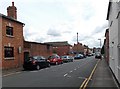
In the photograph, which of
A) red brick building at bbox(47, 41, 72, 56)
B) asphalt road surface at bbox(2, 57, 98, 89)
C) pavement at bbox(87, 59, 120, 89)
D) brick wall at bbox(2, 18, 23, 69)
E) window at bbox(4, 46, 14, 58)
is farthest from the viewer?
red brick building at bbox(47, 41, 72, 56)

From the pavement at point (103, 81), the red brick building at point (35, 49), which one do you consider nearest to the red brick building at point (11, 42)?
the red brick building at point (35, 49)

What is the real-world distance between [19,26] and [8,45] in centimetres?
422

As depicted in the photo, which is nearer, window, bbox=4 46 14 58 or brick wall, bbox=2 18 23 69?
brick wall, bbox=2 18 23 69

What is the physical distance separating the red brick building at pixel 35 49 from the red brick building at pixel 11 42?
167 inches

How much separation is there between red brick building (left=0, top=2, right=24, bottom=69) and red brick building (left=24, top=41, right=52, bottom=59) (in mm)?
4252

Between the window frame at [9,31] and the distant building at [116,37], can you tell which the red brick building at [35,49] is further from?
the distant building at [116,37]

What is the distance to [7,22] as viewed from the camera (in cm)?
3048

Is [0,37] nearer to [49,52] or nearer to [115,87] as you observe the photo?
[115,87]

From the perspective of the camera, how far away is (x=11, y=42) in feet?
104

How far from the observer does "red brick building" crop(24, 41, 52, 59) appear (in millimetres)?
39438

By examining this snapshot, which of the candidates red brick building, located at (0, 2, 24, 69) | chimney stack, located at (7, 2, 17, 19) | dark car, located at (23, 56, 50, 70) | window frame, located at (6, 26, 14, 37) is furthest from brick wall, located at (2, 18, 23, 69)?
chimney stack, located at (7, 2, 17, 19)

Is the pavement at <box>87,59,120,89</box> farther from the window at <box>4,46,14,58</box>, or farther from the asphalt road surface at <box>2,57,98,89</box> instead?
the window at <box>4,46,14,58</box>

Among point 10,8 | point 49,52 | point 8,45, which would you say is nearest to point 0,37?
point 8,45

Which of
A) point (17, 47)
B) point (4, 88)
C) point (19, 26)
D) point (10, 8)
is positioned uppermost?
point (10, 8)
